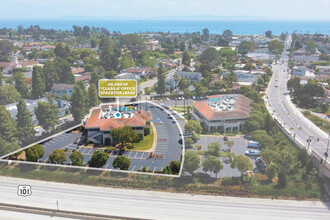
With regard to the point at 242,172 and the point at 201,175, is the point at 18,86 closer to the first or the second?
the point at 201,175

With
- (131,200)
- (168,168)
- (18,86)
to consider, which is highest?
(18,86)

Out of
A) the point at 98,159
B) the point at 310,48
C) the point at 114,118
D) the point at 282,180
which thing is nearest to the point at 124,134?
the point at 114,118

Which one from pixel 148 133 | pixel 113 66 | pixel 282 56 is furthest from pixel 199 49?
pixel 148 133

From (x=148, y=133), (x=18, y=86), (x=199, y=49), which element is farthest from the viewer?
(x=199, y=49)

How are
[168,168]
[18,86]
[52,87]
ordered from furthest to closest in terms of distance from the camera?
1. [52,87]
2. [18,86]
3. [168,168]

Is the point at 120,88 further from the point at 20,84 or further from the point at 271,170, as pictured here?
the point at 20,84

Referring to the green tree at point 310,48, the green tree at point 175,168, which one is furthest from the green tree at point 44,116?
the green tree at point 310,48
